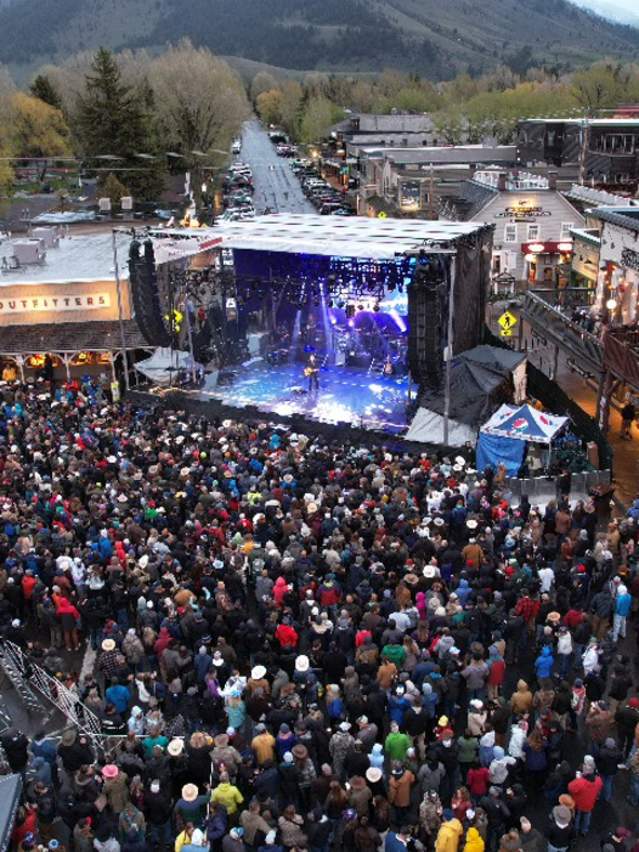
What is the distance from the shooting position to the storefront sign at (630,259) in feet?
72.8

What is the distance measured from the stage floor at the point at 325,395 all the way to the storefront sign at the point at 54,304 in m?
4.77

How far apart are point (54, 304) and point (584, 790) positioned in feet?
76.8

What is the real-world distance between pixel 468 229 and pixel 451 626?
15.3 meters

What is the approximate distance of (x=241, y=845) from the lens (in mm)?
7906

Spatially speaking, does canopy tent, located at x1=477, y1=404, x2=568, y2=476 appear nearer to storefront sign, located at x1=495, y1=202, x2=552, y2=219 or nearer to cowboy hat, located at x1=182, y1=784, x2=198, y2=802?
cowboy hat, located at x1=182, y1=784, x2=198, y2=802

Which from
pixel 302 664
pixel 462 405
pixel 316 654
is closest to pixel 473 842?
pixel 302 664

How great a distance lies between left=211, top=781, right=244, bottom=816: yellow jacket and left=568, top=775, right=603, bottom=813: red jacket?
339 centimetres

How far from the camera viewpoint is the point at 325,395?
80.7 feet

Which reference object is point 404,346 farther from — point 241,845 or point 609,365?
point 241,845

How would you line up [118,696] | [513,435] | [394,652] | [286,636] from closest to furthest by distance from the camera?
[118,696], [394,652], [286,636], [513,435]

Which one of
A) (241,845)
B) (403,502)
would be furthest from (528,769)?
(403,502)

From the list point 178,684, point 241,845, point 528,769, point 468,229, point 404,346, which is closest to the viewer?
point 241,845

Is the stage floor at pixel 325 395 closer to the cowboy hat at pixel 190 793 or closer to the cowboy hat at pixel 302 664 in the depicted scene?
the cowboy hat at pixel 302 664

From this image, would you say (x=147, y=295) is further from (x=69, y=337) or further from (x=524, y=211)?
(x=524, y=211)
